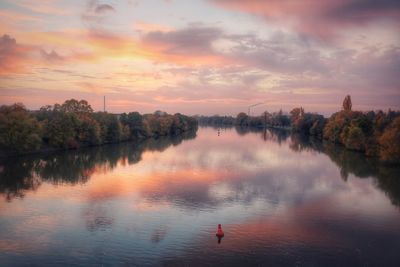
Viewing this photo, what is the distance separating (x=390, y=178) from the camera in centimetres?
3753

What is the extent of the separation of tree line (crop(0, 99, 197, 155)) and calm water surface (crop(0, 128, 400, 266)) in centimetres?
400

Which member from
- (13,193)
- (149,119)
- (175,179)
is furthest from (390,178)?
(149,119)

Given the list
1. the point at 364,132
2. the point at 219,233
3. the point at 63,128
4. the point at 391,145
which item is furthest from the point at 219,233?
the point at 364,132

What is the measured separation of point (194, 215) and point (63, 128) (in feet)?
126

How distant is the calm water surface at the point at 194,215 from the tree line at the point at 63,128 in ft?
13.1

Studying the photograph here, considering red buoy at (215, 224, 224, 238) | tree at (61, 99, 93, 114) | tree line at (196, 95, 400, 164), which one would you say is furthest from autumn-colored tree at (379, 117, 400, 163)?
tree at (61, 99, 93, 114)

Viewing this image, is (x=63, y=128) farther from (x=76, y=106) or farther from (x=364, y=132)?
(x=364, y=132)

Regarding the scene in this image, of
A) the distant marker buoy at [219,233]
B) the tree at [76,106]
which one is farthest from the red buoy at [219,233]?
the tree at [76,106]

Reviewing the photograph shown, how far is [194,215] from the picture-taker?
2234cm

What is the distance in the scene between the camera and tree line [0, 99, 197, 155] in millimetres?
44031

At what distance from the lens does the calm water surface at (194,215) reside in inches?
645

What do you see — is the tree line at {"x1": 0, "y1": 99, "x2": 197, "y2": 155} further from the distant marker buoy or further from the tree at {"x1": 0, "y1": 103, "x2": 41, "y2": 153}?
the distant marker buoy

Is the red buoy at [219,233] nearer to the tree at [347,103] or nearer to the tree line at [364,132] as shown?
the tree line at [364,132]

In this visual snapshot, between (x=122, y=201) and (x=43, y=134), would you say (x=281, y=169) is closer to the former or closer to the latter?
(x=122, y=201)
